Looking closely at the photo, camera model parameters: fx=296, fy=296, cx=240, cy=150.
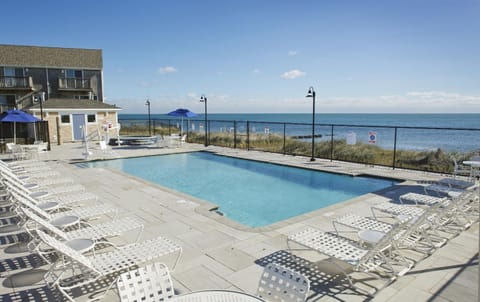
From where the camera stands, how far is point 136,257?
116 inches

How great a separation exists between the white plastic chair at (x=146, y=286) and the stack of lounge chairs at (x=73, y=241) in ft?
2.26

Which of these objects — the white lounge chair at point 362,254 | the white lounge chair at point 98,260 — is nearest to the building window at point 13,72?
the white lounge chair at point 98,260

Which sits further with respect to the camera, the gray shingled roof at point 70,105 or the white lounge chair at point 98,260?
the gray shingled roof at point 70,105

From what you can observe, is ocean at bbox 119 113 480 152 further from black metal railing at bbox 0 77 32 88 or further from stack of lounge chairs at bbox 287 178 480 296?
black metal railing at bbox 0 77 32 88

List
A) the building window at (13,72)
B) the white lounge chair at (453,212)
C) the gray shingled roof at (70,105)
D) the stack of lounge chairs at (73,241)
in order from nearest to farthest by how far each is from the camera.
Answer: the stack of lounge chairs at (73,241) < the white lounge chair at (453,212) < the gray shingled roof at (70,105) < the building window at (13,72)

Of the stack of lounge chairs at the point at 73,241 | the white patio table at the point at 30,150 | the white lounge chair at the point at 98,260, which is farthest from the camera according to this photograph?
the white patio table at the point at 30,150

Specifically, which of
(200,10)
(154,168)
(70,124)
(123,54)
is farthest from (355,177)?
(123,54)

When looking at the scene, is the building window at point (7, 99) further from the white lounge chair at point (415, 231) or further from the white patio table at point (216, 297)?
the white patio table at point (216, 297)

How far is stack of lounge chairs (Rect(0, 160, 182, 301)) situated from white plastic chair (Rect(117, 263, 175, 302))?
2.26 feet

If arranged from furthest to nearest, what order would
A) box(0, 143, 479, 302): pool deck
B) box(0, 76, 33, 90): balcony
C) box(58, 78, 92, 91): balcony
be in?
box(58, 78, 92, 91): balcony
box(0, 76, 33, 90): balcony
box(0, 143, 479, 302): pool deck

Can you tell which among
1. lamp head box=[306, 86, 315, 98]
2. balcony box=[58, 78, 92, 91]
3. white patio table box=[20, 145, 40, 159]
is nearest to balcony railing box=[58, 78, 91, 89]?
balcony box=[58, 78, 92, 91]

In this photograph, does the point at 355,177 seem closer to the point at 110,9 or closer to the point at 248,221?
the point at 248,221

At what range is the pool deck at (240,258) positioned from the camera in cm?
291

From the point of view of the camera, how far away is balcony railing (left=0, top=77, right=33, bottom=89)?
69.4 feet
